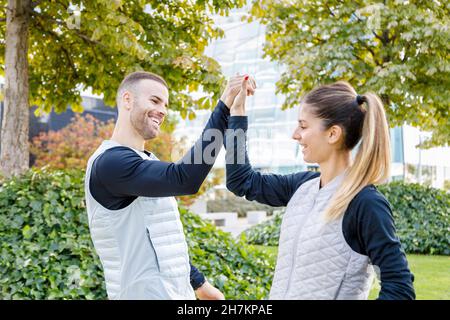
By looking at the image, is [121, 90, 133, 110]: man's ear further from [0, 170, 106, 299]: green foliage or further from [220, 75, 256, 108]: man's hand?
[0, 170, 106, 299]: green foliage

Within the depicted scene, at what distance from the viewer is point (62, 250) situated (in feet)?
14.7

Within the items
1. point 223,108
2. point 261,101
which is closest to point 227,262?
point 223,108

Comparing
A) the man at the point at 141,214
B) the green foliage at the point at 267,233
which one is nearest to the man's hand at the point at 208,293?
the man at the point at 141,214

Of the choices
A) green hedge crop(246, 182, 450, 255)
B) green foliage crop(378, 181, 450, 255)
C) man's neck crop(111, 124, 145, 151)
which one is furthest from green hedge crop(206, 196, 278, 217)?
man's neck crop(111, 124, 145, 151)

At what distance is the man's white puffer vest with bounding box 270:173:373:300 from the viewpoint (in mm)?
1641

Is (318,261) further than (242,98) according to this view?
No

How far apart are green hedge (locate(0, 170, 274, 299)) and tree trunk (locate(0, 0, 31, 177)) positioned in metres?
0.63

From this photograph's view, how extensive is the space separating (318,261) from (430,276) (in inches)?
248

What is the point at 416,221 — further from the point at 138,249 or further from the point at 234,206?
the point at 234,206
